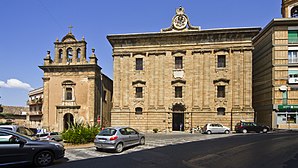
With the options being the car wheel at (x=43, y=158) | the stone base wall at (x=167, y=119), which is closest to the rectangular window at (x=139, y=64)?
the stone base wall at (x=167, y=119)

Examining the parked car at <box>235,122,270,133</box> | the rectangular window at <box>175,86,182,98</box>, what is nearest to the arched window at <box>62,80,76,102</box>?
the rectangular window at <box>175,86,182,98</box>

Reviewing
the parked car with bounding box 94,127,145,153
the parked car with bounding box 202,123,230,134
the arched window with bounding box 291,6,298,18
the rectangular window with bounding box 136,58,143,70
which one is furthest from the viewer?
the arched window with bounding box 291,6,298,18

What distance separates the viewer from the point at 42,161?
28.8 ft

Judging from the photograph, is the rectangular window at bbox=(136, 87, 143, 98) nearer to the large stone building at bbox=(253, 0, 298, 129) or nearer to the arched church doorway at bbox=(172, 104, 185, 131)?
the arched church doorway at bbox=(172, 104, 185, 131)

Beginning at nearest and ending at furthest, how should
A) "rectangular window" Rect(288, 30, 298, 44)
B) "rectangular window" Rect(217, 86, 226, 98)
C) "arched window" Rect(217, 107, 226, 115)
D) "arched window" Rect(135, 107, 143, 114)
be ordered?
1. "arched window" Rect(217, 107, 226, 115)
2. "rectangular window" Rect(217, 86, 226, 98)
3. "rectangular window" Rect(288, 30, 298, 44)
4. "arched window" Rect(135, 107, 143, 114)

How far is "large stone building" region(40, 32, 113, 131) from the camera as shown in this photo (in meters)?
31.2

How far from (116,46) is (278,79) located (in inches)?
→ 859

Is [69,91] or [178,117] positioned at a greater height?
[69,91]

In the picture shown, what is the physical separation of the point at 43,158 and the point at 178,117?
2324cm

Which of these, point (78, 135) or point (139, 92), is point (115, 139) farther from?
point (139, 92)

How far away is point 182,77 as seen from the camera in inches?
1172

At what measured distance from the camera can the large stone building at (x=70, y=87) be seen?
102 ft

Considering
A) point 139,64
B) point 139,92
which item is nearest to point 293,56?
point 139,64

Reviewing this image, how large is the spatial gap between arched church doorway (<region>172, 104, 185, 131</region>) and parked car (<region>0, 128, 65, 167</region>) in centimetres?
2198
